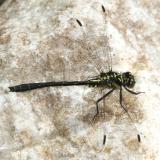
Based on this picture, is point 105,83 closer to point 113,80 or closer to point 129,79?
point 113,80

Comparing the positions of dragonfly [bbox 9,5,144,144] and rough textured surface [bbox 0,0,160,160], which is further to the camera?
dragonfly [bbox 9,5,144,144]

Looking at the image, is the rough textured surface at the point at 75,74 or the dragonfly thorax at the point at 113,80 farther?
the dragonfly thorax at the point at 113,80

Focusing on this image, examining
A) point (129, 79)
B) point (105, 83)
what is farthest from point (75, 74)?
point (129, 79)

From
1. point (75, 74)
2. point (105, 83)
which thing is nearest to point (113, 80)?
point (105, 83)

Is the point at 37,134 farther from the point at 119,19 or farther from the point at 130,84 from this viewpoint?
the point at 119,19

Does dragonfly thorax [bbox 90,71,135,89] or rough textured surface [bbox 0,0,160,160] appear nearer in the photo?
rough textured surface [bbox 0,0,160,160]

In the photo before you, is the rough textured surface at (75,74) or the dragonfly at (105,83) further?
the dragonfly at (105,83)

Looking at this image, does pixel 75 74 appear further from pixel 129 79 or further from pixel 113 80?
pixel 129 79

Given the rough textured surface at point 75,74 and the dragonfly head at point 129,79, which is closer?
the rough textured surface at point 75,74
